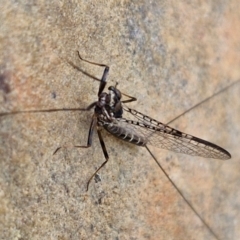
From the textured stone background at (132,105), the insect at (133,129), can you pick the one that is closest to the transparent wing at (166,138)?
the insect at (133,129)

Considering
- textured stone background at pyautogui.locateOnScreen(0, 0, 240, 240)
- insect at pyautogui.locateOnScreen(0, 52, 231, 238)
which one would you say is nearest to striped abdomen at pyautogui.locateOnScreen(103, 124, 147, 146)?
insect at pyautogui.locateOnScreen(0, 52, 231, 238)

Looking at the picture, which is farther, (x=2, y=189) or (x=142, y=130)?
(x=142, y=130)

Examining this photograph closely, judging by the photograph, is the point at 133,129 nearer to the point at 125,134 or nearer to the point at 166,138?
the point at 125,134

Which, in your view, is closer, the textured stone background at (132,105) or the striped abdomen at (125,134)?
the textured stone background at (132,105)

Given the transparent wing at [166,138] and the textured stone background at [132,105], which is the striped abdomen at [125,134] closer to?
the transparent wing at [166,138]

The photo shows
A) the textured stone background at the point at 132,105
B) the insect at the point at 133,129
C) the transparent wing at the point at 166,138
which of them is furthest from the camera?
the transparent wing at the point at 166,138

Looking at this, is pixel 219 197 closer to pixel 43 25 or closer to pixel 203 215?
pixel 203 215

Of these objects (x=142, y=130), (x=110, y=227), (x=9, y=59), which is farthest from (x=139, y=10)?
(x=110, y=227)
